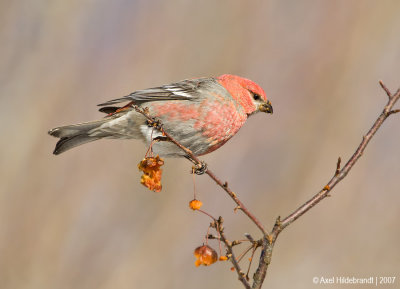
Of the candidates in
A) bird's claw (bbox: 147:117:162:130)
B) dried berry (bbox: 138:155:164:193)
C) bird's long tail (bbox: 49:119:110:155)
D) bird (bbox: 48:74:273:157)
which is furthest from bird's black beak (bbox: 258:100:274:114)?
dried berry (bbox: 138:155:164:193)

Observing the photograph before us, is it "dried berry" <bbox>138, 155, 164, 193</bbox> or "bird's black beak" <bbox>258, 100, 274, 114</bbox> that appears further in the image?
"bird's black beak" <bbox>258, 100, 274, 114</bbox>

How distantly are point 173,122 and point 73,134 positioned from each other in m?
0.85

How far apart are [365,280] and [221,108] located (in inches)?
131

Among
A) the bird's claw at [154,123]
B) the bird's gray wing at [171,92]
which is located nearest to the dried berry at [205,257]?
the bird's claw at [154,123]

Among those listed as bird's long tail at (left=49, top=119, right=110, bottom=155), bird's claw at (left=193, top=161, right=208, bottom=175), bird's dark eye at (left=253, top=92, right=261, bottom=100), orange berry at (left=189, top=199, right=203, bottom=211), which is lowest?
orange berry at (left=189, top=199, right=203, bottom=211)

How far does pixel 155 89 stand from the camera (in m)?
4.04

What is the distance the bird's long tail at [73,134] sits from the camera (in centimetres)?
389

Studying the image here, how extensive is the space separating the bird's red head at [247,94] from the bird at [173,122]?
A: 16 cm

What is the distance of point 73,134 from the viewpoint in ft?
12.9

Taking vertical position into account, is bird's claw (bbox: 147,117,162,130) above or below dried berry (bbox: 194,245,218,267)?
above

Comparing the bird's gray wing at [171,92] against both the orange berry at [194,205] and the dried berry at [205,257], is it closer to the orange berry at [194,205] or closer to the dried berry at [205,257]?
the orange berry at [194,205]

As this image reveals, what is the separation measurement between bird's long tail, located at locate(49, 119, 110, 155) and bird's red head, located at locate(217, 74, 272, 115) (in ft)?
3.93

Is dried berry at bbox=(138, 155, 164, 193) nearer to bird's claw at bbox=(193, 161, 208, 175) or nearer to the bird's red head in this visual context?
bird's claw at bbox=(193, 161, 208, 175)

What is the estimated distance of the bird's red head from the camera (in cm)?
435
